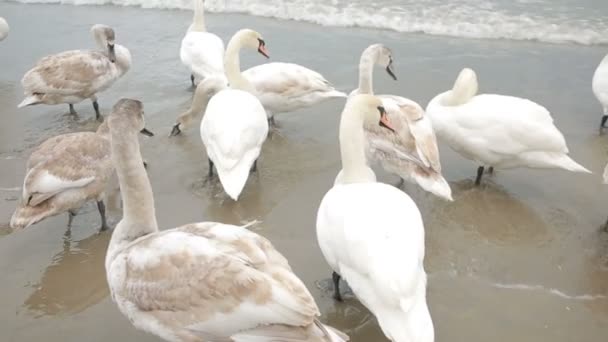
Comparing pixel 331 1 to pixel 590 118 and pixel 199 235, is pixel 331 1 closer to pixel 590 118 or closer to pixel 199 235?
pixel 590 118

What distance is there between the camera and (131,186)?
11.6 feet

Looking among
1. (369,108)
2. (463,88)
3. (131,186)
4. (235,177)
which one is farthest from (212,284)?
(463,88)

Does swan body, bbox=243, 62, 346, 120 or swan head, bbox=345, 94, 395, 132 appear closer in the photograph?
swan head, bbox=345, 94, 395, 132

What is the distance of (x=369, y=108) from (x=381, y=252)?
1514 mm

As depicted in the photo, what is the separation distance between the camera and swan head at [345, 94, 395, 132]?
443cm

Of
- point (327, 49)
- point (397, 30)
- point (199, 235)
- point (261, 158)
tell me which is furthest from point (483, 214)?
point (397, 30)

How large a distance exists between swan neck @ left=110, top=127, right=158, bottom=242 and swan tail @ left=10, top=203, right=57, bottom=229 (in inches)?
53.1

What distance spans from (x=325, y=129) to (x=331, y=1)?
6595 millimetres

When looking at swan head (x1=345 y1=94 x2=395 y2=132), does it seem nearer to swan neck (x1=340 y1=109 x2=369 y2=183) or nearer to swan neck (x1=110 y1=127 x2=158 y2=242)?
swan neck (x1=340 y1=109 x2=369 y2=183)

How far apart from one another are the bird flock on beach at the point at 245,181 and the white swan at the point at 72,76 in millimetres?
17

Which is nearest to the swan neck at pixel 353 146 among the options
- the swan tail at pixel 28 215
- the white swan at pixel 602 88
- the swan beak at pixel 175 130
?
the swan tail at pixel 28 215

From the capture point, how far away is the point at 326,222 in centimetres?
382

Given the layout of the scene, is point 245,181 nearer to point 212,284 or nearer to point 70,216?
point 70,216

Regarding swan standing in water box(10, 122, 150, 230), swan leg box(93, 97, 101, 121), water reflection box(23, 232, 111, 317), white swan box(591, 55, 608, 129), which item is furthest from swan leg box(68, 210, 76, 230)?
white swan box(591, 55, 608, 129)
